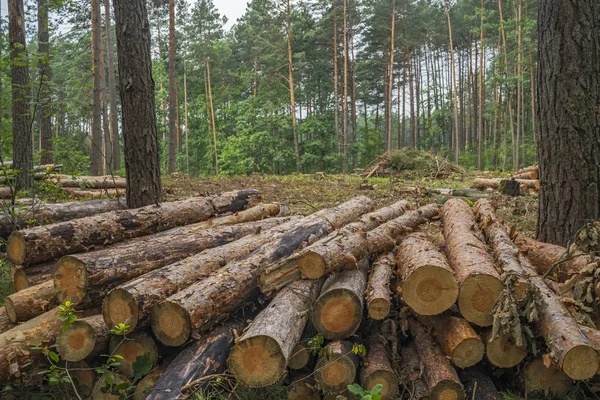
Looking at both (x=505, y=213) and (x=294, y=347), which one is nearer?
(x=294, y=347)

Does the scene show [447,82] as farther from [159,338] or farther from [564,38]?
Result: [159,338]

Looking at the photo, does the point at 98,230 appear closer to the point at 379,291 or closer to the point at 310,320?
the point at 310,320

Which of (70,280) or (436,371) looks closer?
(436,371)

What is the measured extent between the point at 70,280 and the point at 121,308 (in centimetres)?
68

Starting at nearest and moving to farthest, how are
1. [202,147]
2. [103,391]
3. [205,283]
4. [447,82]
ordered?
[103,391] → [205,283] → [202,147] → [447,82]

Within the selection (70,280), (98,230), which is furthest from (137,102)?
(70,280)

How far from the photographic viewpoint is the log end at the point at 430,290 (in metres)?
2.84

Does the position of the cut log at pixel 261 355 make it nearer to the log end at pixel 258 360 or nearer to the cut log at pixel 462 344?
the log end at pixel 258 360

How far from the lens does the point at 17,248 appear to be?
3.67m

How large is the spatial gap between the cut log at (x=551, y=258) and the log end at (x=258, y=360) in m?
2.45

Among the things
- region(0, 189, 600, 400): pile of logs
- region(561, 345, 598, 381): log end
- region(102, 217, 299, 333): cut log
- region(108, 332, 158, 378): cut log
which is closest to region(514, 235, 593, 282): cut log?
region(0, 189, 600, 400): pile of logs

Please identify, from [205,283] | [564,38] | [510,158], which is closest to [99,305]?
[205,283]

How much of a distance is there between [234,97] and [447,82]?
2370 cm

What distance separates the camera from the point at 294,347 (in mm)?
2891
